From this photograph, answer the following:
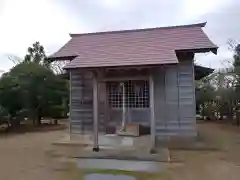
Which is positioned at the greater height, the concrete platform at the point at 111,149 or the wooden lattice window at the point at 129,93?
the wooden lattice window at the point at 129,93

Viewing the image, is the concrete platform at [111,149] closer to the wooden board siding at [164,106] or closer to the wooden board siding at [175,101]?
the wooden board siding at [164,106]

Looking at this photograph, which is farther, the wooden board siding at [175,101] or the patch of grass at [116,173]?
the wooden board siding at [175,101]

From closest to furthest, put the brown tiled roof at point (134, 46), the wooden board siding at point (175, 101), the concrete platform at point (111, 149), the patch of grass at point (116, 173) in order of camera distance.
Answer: the patch of grass at point (116, 173), the concrete platform at point (111, 149), the brown tiled roof at point (134, 46), the wooden board siding at point (175, 101)

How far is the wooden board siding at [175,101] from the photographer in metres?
11.1

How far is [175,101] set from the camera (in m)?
11.2

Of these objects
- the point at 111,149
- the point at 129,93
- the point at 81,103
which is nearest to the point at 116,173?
the point at 111,149

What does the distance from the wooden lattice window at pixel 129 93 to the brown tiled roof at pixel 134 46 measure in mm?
1434

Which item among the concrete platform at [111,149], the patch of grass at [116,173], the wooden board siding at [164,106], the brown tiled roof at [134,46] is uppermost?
the brown tiled roof at [134,46]

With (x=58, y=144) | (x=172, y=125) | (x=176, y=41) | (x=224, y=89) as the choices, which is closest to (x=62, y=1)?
(x=176, y=41)

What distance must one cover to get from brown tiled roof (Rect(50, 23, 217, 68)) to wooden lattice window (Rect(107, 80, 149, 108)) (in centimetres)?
143


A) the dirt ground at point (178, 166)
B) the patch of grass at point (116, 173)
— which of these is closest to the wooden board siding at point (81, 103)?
the dirt ground at point (178, 166)

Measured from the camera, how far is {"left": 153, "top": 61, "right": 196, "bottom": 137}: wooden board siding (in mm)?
11125

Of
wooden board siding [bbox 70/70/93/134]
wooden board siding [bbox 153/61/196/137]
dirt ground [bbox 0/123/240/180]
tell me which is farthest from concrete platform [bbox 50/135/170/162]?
wooden board siding [bbox 153/61/196/137]

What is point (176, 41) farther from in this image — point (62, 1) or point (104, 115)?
point (62, 1)
